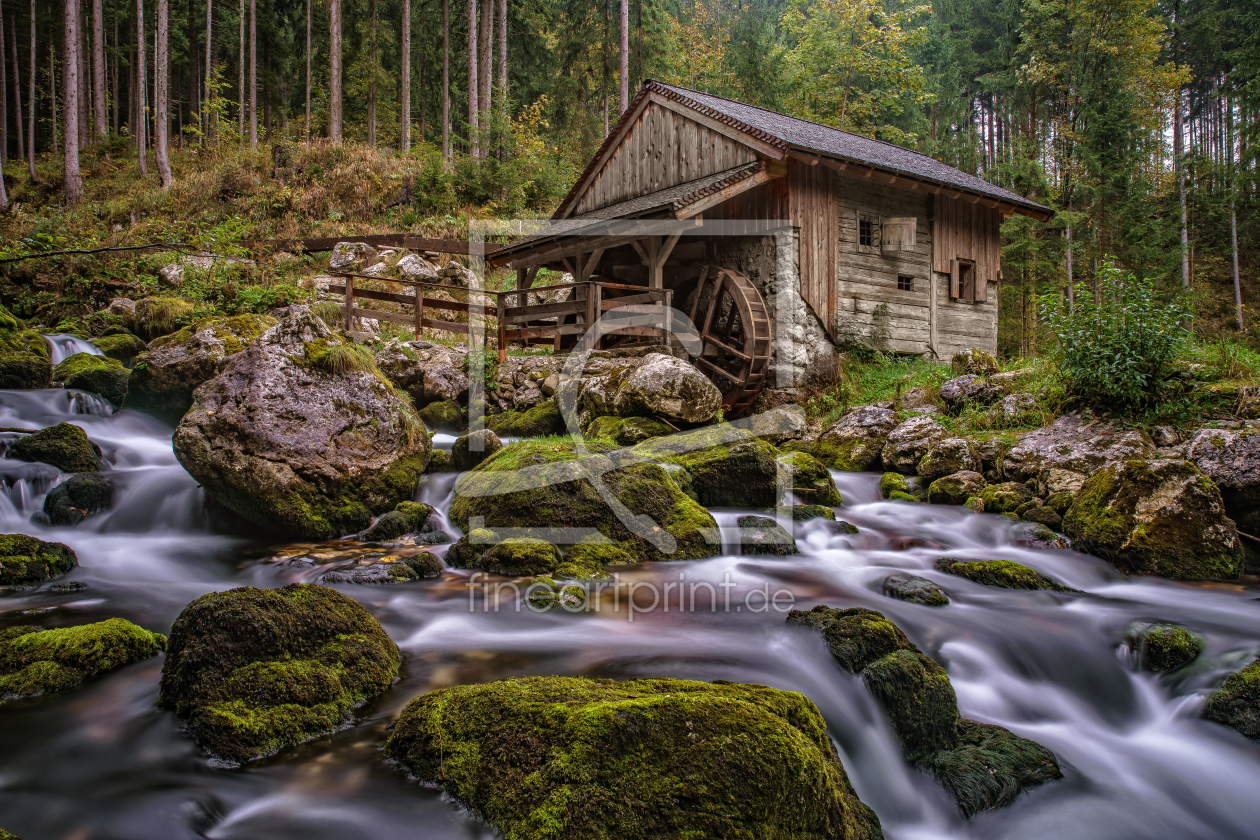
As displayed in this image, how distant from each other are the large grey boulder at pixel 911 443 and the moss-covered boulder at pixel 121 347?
12893mm

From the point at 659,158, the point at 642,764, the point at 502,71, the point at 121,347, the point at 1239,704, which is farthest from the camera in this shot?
the point at 502,71

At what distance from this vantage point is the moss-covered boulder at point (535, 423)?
10469 millimetres

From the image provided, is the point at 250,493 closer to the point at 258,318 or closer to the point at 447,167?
the point at 258,318

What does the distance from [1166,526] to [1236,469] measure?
3.94ft

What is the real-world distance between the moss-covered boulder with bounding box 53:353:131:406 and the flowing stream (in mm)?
3457

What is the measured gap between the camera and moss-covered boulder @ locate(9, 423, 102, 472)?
24.6 ft

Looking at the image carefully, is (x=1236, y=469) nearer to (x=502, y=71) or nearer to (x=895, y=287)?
(x=895, y=287)

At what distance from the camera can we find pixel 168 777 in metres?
2.76

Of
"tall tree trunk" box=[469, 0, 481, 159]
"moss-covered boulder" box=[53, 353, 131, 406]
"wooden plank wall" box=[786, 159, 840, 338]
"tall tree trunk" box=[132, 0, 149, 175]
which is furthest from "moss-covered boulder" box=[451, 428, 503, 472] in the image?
"tall tree trunk" box=[132, 0, 149, 175]

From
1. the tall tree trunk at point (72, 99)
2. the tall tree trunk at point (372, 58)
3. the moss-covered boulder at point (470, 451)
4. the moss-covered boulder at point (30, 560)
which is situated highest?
the tall tree trunk at point (372, 58)

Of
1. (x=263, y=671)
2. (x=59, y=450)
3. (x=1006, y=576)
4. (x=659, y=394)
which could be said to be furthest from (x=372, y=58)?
(x=263, y=671)

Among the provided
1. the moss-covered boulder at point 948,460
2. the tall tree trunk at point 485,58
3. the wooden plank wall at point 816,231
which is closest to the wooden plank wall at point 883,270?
the wooden plank wall at point 816,231

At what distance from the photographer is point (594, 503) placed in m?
6.33

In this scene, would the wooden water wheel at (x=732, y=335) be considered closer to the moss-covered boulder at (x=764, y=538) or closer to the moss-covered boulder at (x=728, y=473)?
the moss-covered boulder at (x=728, y=473)
